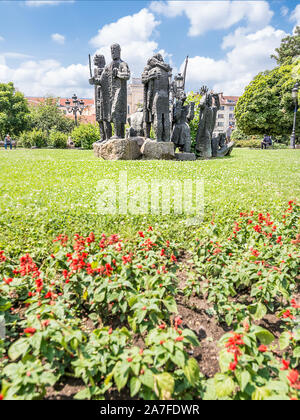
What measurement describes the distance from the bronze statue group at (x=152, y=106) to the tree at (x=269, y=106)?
2067 centimetres

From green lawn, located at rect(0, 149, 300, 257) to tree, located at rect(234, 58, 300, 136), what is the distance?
2647cm

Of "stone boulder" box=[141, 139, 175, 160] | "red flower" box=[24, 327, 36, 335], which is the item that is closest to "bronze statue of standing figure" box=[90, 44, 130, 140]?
"stone boulder" box=[141, 139, 175, 160]

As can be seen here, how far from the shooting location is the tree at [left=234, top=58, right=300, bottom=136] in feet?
99.6

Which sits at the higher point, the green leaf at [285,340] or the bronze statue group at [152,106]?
the bronze statue group at [152,106]

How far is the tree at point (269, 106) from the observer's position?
30.3m

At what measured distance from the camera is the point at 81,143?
75.0 feet

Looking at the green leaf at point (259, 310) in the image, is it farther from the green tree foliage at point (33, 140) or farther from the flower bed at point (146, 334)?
the green tree foliage at point (33, 140)

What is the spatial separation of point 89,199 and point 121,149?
18.3ft

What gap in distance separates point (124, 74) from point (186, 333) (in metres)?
10.4

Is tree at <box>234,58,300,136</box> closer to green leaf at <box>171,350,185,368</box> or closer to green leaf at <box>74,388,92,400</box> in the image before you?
green leaf at <box>171,350,185,368</box>

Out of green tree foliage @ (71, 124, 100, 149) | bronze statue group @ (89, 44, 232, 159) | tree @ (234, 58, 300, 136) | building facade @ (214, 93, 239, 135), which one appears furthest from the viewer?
building facade @ (214, 93, 239, 135)

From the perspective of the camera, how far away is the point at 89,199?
5.25 m

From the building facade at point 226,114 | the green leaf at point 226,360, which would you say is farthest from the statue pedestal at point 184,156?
the building facade at point 226,114
